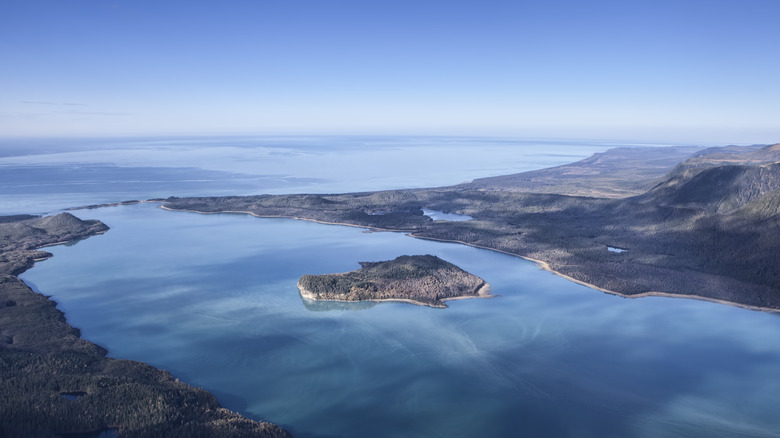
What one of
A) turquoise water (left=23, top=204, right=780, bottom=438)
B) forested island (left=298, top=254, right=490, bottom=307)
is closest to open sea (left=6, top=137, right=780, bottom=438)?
turquoise water (left=23, top=204, right=780, bottom=438)

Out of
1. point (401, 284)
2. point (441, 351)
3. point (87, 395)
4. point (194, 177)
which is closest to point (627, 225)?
point (401, 284)

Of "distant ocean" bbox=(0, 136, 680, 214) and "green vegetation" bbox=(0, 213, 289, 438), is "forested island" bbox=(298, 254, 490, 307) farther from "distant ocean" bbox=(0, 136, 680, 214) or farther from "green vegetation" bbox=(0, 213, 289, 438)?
"distant ocean" bbox=(0, 136, 680, 214)

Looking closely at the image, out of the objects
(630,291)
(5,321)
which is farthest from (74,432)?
(630,291)

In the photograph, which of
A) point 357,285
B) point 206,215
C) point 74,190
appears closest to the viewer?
point 357,285

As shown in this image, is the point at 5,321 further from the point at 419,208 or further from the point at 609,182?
the point at 609,182

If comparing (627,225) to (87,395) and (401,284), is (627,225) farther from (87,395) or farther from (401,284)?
(87,395)

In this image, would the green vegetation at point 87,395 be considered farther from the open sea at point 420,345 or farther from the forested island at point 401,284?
the forested island at point 401,284
